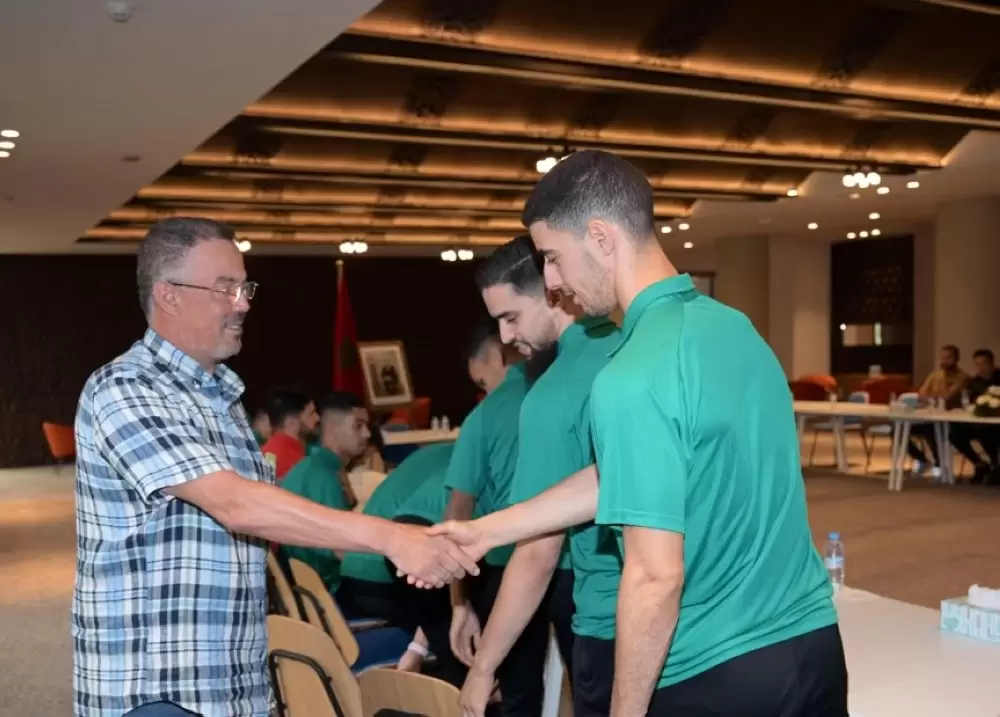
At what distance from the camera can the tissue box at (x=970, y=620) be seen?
93.7 inches

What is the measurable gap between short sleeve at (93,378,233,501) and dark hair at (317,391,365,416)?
2752mm

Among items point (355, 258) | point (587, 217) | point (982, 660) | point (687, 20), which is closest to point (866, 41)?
point (687, 20)

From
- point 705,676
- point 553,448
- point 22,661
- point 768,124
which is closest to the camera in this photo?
point 705,676

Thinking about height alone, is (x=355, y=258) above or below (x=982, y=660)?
above

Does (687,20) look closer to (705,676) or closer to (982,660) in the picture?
(982,660)

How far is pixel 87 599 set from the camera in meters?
1.75

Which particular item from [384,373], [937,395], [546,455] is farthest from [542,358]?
[937,395]

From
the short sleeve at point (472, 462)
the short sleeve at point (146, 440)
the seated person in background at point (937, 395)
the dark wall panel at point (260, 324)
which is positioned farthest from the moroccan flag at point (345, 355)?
the short sleeve at point (146, 440)

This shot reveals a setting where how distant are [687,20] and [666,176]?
4594 millimetres

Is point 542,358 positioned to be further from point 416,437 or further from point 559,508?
point 416,437

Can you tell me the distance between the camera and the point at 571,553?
6.81 ft

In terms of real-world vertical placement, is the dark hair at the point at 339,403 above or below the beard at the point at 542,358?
below

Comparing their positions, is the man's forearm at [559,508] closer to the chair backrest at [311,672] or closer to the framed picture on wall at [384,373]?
the chair backrest at [311,672]

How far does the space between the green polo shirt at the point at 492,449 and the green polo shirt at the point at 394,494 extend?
23.0 inches
